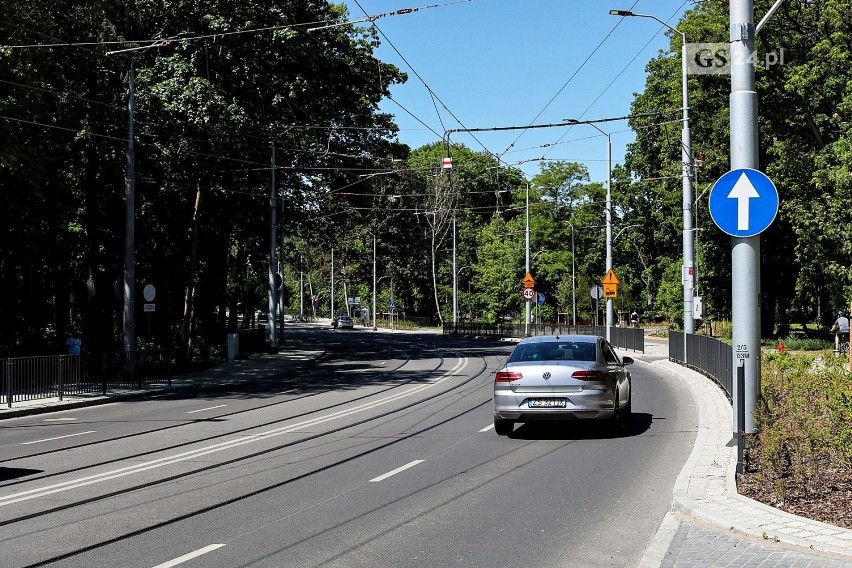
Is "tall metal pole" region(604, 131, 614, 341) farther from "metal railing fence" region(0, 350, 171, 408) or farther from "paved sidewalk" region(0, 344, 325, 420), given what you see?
"metal railing fence" region(0, 350, 171, 408)

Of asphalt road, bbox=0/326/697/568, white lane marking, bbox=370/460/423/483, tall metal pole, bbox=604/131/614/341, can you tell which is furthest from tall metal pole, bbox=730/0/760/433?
tall metal pole, bbox=604/131/614/341

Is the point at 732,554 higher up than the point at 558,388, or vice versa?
the point at 558,388

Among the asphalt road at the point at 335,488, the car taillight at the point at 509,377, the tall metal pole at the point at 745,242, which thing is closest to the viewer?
the asphalt road at the point at 335,488

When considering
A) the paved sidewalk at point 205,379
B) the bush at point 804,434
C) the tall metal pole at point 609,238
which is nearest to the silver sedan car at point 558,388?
the bush at point 804,434

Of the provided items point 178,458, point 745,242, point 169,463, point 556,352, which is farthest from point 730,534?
point 178,458

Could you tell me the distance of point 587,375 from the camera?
1403cm

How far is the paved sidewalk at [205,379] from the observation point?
2228 centimetres

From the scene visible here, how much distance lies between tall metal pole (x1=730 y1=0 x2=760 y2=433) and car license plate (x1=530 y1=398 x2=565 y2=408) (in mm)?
3099

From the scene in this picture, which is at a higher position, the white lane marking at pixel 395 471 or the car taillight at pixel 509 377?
the car taillight at pixel 509 377

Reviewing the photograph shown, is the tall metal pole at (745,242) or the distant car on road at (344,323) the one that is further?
the distant car on road at (344,323)

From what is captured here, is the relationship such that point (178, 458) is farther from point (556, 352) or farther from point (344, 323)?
point (344, 323)

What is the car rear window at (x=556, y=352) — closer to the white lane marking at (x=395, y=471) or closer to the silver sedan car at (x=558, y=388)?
the silver sedan car at (x=558, y=388)

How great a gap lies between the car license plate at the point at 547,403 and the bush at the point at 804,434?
2989 millimetres

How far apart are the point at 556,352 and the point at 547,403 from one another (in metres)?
1.10
